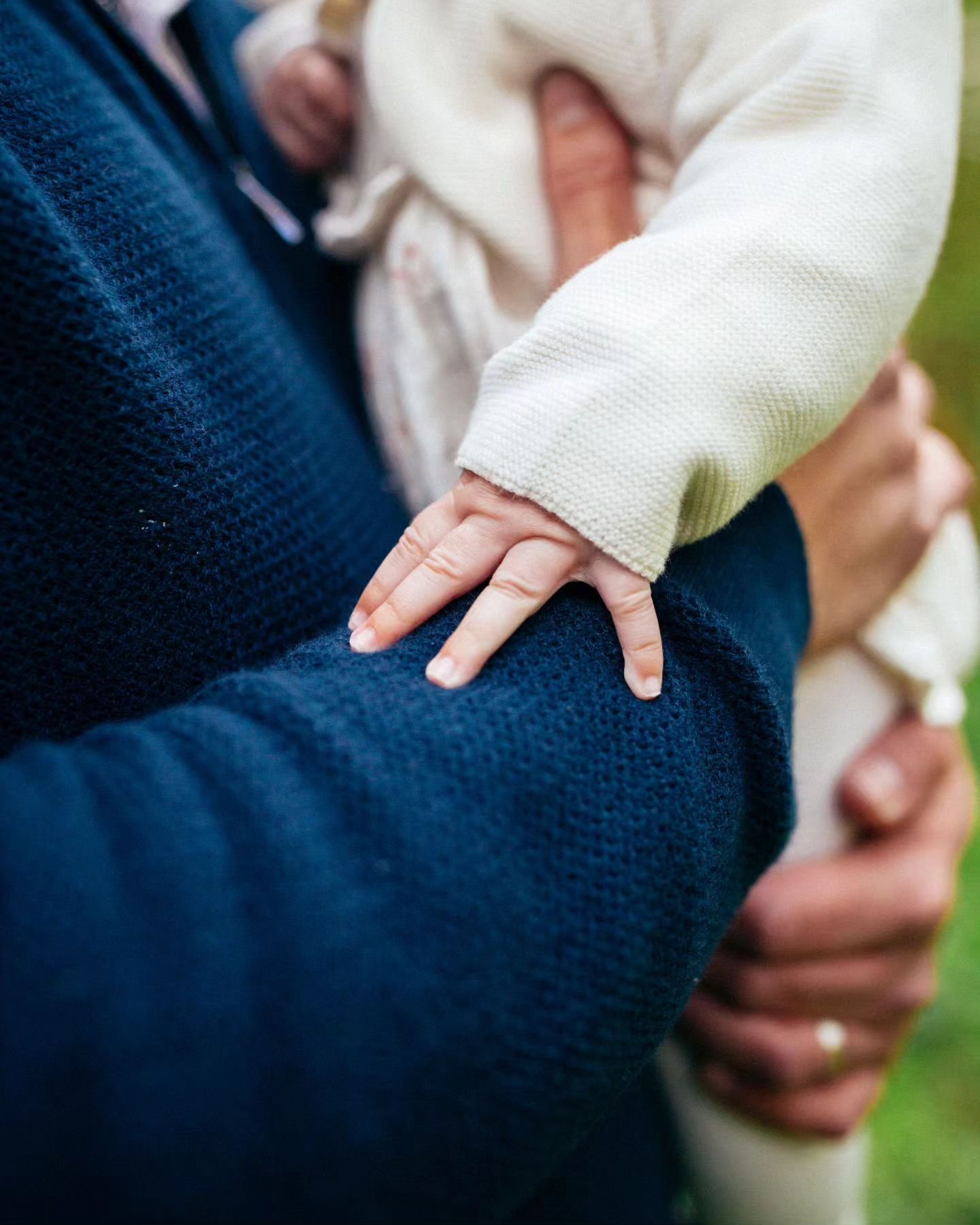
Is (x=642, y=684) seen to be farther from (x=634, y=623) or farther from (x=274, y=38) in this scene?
(x=274, y=38)

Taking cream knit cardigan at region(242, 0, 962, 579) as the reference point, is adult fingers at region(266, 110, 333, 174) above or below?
above

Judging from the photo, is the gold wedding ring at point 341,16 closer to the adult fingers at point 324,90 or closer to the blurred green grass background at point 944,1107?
the adult fingers at point 324,90

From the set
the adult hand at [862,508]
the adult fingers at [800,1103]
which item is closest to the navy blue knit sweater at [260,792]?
the adult hand at [862,508]

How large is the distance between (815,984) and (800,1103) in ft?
0.44

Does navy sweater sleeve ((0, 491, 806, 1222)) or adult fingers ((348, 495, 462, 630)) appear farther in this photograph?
adult fingers ((348, 495, 462, 630))

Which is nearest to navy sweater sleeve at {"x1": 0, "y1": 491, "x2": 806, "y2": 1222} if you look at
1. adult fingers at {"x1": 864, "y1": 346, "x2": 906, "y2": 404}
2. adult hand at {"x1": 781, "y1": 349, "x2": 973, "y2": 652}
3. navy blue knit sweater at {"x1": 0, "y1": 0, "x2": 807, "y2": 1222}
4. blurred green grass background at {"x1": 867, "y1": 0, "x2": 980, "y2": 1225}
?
navy blue knit sweater at {"x1": 0, "y1": 0, "x2": 807, "y2": 1222}

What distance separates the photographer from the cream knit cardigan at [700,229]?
1.73 feet

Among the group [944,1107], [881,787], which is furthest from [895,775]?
[944,1107]

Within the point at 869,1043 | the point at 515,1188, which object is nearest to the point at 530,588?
the point at 515,1188

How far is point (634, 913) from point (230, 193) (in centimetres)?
68

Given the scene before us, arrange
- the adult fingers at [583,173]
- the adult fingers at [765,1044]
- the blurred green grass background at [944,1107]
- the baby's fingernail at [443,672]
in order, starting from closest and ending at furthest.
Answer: the baby's fingernail at [443,672], the adult fingers at [583,173], the adult fingers at [765,1044], the blurred green grass background at [944,1107]

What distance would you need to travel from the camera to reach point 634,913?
0.43 metres

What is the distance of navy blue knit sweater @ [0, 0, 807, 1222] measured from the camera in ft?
1.14

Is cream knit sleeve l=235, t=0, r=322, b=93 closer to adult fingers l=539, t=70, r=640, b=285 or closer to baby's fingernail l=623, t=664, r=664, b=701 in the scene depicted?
adult fingers l=539, t=70, r=640, b=285
